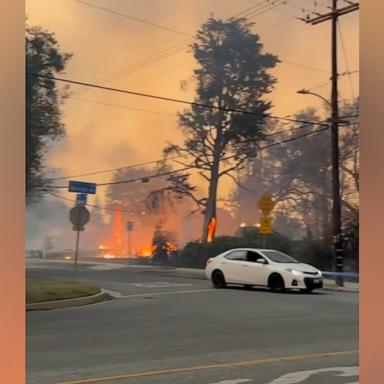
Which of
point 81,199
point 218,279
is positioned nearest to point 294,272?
point 218,279

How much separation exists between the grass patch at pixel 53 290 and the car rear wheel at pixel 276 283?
3.44 m

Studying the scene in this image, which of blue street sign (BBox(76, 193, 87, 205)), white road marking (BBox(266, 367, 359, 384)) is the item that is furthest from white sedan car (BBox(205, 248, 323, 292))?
white road marking (BBox(266, 367, 359, 384))

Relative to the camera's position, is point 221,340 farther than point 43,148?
No

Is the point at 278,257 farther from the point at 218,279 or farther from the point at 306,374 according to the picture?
the point at 306,374

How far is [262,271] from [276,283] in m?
0.38

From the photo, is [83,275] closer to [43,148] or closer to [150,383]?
[43,148]

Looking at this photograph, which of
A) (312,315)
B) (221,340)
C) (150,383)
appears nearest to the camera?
(150,383)

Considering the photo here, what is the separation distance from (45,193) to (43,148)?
78cm

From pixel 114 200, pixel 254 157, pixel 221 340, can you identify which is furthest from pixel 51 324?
pixel 254 157

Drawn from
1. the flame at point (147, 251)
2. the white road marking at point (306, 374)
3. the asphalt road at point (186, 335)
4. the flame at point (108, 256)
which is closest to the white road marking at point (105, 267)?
the asphalt road at point (186, 335)

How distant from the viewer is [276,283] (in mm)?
12641

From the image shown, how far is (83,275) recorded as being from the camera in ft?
36.6
